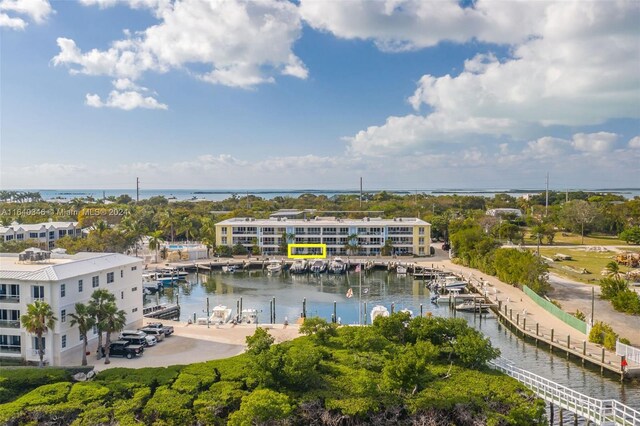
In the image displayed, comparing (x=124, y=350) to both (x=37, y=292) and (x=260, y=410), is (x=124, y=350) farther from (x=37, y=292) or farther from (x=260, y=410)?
(x=260, y=410)

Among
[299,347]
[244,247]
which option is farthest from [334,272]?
[299,347]

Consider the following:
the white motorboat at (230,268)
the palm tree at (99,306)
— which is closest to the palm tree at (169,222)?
the white motorboat at (230,268)

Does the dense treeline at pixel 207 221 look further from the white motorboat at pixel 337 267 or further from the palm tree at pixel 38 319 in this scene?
the palm tree at pixel 38 319

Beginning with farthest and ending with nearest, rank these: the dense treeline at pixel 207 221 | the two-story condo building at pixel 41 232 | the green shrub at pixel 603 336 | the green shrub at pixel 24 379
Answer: the two-story condo building at pixel 41 232 → the dense treeline at pixel 207 221 → the green shrub at pixel 603 336 → the green shrub at pixel 24 379

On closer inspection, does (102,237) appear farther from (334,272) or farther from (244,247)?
(334,272)

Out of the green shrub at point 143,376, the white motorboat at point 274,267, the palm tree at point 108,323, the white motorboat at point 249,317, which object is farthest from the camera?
the white motorboat at point 274,267

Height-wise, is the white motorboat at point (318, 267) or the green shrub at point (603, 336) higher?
the green shrub at point (603, 336)
